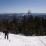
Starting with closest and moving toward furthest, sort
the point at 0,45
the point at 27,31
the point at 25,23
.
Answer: the point at 0,45
the point at 27,31
the point at 25,23

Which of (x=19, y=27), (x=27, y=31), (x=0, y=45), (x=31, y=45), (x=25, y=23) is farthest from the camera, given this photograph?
(x=25, y=23)

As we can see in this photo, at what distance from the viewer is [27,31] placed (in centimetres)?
4297

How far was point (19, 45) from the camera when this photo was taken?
1571 cm

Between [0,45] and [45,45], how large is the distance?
5830 mm

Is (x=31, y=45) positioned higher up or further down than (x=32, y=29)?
higher up

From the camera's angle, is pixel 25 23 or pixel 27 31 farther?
pixel 25 23

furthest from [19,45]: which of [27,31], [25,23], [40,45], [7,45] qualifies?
[25,23]

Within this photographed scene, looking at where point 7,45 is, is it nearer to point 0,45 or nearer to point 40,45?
point 0,45

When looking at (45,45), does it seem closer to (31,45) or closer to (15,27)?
(31,45)

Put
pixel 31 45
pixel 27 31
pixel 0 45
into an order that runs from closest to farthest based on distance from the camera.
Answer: pixel 0 45, pixel 31 45, pixel 27 31

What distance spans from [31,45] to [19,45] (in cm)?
161

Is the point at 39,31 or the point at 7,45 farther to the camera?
the point at 39,31

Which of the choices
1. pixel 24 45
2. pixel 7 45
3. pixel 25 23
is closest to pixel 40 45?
pixel 24 45

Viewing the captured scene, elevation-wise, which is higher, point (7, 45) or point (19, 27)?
point (7, 45)
